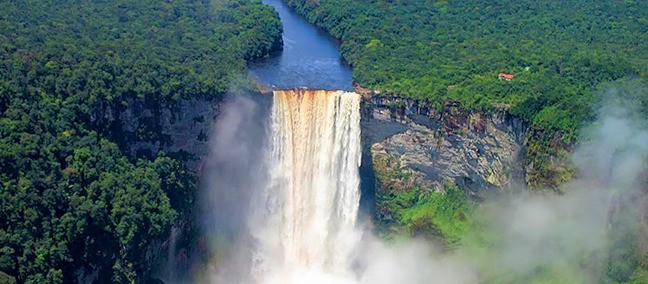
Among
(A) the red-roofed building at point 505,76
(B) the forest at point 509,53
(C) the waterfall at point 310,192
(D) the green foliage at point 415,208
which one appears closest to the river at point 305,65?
(B) the forest at point 509,53

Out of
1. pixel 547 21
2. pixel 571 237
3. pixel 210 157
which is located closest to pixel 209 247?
pixel 210 157

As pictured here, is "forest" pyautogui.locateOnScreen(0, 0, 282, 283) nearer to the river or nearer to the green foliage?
the river

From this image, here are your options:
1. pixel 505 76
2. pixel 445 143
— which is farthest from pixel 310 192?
pixel 505 76

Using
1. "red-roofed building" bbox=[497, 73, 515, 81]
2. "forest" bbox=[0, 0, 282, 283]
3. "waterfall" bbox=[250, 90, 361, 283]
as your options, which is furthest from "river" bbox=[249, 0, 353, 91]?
"red-roofed building" bbox=[497, 73, 515, 81]

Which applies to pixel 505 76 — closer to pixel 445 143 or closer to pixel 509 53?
pixel 509 53

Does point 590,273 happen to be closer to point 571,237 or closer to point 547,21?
point 571,237

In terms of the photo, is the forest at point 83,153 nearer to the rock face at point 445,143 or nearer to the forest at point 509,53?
the rock face at point 445,143
